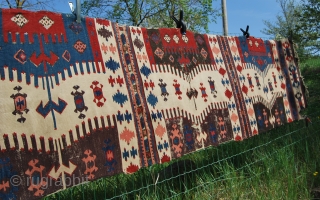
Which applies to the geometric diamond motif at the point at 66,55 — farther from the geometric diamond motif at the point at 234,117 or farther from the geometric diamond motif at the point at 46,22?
the geometric diamond motif at the point at 234,117

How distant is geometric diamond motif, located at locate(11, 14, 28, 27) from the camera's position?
176 centimetres

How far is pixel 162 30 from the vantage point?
2477mm

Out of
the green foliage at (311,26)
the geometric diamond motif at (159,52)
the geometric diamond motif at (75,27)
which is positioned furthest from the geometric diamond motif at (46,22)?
the green foliage at (311,26)

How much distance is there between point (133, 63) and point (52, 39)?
1.77ft

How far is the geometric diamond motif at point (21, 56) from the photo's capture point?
174 centimetres

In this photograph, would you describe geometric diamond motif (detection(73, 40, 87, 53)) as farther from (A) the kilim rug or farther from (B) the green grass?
(B) the green grass

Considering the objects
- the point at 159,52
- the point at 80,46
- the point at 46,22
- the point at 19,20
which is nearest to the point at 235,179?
the point at 159,52

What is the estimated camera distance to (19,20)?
1778mm

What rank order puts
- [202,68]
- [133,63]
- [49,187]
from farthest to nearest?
[202,68] < [133,63] < [49,187]

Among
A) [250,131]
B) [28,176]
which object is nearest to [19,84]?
[28,176]

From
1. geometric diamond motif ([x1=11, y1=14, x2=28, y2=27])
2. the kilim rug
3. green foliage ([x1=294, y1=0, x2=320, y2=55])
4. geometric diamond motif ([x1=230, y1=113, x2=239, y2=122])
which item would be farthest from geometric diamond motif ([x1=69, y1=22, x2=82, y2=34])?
green foliage ([x1=294, y1=0, x2=320, y2=55])

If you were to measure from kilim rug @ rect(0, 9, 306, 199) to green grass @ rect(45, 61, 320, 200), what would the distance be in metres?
0.42

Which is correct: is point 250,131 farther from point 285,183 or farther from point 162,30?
point 162,30

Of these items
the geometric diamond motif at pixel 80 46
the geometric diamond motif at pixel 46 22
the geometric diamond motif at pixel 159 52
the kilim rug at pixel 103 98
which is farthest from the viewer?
the geometric diamond motif at pixel 159 52
